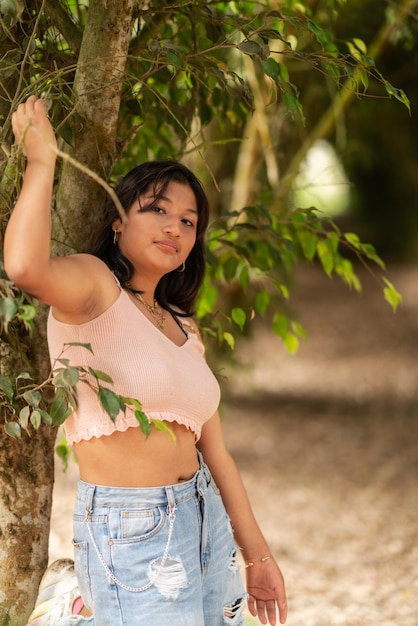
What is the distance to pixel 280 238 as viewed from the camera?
2.88 metres

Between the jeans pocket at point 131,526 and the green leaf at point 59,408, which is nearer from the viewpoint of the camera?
the green leaf at point 59,408

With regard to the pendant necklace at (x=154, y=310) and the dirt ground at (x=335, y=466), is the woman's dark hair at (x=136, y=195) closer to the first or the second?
the pendant necklace at (x=154, y=310)

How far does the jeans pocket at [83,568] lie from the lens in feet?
6.86

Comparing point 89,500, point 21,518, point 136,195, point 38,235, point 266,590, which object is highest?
point 38,235

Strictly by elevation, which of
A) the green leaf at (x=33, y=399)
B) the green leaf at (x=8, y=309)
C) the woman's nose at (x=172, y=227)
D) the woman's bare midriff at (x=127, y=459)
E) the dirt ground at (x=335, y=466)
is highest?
the green leaf at (x=8, y=309)

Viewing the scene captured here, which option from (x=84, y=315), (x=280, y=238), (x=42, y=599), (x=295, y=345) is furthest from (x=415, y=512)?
(x=84, y=315)

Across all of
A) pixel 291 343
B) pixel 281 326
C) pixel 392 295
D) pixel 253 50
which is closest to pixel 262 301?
pixel 281 326

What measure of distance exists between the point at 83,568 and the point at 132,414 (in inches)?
17.3

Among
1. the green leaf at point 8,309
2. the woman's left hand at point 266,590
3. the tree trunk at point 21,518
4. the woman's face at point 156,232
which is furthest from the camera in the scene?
the woman's left hand at point 266,590

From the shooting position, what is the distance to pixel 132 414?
2059 mm

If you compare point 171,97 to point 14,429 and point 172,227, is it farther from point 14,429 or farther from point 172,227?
point 14,429

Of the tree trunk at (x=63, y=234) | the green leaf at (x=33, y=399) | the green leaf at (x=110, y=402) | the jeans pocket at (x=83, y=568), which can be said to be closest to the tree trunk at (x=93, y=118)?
the tree trunk at (x=63, y=234)

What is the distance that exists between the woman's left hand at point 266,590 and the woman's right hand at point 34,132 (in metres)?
1.52

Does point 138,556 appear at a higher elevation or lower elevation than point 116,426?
lower
